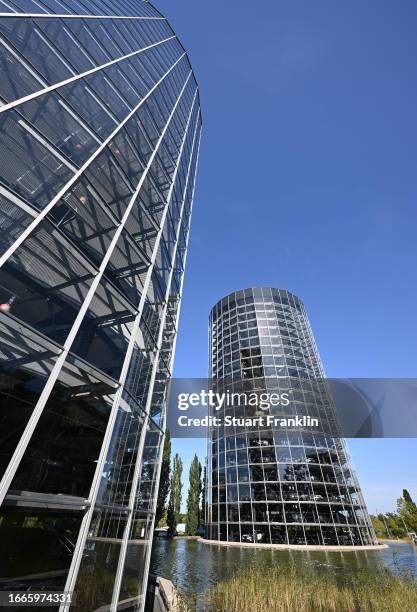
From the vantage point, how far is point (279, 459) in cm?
2716

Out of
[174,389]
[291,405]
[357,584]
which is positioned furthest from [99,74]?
[291,405]

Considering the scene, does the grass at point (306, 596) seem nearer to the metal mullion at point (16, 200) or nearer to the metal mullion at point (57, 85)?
the metal mullion at point (16, 200)

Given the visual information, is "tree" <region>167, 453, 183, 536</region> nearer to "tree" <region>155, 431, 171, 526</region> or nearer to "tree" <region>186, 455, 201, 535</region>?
"tree" <region>186, 455, 201, 535</region>

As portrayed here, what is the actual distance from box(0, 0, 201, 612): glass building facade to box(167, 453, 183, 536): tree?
3990 centimetres

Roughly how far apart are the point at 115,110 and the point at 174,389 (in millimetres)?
15639

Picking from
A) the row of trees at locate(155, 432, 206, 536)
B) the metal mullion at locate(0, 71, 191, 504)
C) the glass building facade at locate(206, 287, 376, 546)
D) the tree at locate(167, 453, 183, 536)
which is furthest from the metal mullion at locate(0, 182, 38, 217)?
the tree at locate(167, 453, 183, 536)

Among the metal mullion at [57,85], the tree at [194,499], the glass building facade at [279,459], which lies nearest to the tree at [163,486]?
the glass building facade at [279,459]

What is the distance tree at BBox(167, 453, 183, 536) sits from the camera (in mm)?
40312

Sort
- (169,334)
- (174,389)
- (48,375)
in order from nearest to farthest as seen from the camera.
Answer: (48,375) → (169,334) → (174,389)

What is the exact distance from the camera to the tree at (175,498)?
132ft

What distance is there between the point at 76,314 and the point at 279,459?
2681 cm

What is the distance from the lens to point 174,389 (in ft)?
65.4

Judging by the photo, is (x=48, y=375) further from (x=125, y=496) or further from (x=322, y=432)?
(x=322, y=432)

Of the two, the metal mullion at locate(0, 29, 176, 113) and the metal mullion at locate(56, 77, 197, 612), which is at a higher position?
the metal mullion at locate(0, 29, 176, 113)
